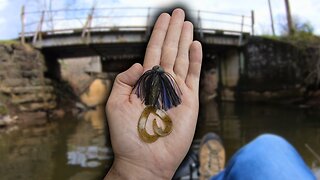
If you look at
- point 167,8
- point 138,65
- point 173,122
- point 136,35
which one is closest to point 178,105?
point 173,122

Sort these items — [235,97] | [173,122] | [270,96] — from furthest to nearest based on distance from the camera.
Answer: [235,97]
[270,96]
[173,122]

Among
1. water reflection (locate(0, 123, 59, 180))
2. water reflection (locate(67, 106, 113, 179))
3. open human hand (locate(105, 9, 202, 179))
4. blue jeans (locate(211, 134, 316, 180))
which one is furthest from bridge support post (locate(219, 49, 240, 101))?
open human hand (locate(105, 9, 202, 179))

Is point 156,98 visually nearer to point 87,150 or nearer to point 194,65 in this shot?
point 194,65

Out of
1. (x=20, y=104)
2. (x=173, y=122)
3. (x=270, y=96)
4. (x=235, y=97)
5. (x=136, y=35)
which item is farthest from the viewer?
(x=235, y=97)

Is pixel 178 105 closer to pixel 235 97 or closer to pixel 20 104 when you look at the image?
pixel 20 104

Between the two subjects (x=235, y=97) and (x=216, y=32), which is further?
(x=235, y=97)

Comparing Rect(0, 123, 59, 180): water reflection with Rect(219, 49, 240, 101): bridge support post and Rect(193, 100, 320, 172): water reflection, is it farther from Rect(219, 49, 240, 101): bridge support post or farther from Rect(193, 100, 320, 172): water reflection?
Rect(219, 49, 240, 101): bridge support post
